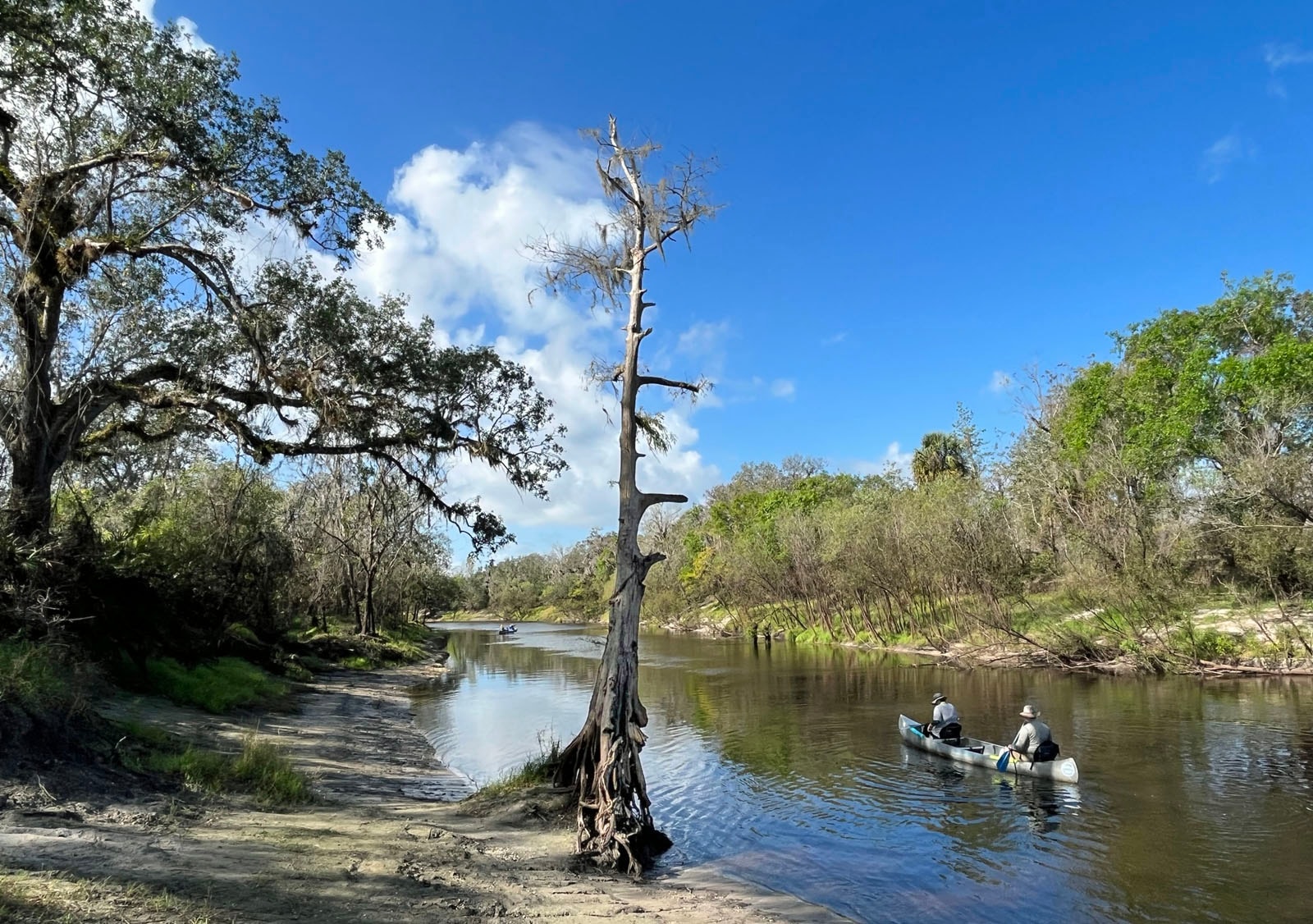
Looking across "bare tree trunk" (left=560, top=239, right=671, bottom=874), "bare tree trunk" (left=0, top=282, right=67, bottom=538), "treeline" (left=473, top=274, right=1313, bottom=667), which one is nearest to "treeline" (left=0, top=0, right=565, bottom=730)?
"bare tree trunk" (left=0, top=282, right=67, bottom=538)

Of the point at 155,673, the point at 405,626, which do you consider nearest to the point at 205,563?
the point at 155,673

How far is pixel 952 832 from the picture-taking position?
46.1 ft

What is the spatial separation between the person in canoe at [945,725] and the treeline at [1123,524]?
51.9 feet

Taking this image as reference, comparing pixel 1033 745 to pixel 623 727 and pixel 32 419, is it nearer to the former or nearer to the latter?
pixel 623 727

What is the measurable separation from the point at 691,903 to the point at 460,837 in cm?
325

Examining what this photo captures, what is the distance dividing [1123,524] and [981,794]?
22.1 m

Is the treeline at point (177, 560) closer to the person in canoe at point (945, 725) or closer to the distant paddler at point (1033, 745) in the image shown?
the person in canoe at point (945, 725)

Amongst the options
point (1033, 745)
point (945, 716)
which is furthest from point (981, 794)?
point (945, 716)

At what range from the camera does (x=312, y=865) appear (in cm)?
799

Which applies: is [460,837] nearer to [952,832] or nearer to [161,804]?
[161,804]

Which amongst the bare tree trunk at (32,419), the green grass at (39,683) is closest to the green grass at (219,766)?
the green grass at (39,683)

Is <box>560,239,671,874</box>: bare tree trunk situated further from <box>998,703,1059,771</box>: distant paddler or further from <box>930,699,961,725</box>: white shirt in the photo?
<box>930,699,961,725</box>: white shirt

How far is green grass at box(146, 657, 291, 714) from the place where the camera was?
699 inches

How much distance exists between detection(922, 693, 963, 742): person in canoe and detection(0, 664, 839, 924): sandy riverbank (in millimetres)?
10566
